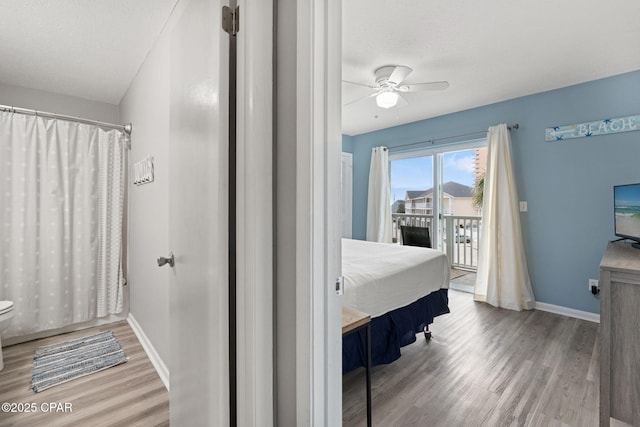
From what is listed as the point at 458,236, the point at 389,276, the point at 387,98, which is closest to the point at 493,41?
the point at 387,98

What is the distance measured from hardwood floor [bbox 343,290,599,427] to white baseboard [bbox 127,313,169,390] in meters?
1.17

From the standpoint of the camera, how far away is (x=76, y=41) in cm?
195

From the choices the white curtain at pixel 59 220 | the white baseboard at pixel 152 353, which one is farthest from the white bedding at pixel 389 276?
the white curtain at pixel 59 220

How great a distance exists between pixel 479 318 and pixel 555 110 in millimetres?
2369

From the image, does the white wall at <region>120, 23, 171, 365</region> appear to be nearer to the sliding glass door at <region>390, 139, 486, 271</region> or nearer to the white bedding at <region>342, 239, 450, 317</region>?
the white bedding at <region>342, 239, 450, 317</region>

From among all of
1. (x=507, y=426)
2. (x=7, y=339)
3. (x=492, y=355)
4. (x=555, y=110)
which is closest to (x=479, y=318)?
(x=492, y=355)

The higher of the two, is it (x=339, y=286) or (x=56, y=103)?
(x=56, y=103)

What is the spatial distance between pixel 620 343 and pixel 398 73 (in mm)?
2303

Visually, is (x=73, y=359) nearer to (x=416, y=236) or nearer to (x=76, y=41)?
(x=76, y=41)

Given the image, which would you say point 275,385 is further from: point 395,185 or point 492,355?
point 395,185

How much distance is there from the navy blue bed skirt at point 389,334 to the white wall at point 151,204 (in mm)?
1164

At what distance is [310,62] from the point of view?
2.61ft

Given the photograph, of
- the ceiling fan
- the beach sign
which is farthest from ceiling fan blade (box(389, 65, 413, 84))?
the beach sign

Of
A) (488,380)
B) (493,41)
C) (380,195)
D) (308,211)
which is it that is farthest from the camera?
(380,195)
